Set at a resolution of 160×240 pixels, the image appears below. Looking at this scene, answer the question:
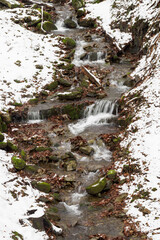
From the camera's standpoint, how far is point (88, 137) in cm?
1103

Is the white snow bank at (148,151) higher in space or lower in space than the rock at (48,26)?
lower

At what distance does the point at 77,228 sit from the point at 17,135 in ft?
19.6

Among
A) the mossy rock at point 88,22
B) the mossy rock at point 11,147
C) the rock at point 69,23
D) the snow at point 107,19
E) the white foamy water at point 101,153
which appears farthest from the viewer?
the rock at point 69,23

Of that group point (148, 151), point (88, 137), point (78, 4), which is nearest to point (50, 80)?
point (88, 137)

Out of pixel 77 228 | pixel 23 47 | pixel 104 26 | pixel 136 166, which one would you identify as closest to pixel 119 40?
pixel 104 26

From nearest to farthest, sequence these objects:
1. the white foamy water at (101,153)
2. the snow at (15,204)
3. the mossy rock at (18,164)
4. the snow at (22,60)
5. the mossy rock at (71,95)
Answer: the snow at (15,204) → the mossy rock at (18,164) → the white foamy water at (101,153) → the mossy rock at (71,95) → the snow at (22,60)

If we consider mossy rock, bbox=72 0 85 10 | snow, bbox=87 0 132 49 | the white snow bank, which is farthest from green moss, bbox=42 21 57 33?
the white snow bank

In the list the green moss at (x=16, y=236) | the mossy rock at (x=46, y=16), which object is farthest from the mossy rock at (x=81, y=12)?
the green moss at (x=16, y=236)

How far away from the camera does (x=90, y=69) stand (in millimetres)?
15922

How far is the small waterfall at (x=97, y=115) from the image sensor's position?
1205cm

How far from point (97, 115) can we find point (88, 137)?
6.55 ft

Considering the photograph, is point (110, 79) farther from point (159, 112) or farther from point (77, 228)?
point (77, 228)

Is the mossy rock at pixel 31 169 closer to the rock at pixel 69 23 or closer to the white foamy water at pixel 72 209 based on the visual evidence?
the white foamy water at pixel 72 209

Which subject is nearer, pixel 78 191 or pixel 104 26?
pixel 78 191
